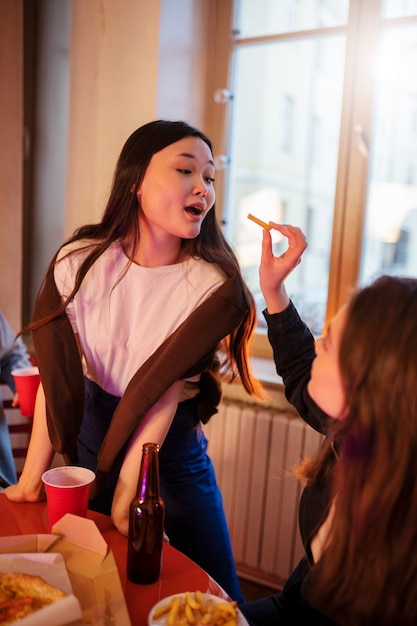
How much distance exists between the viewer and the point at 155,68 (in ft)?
6.88

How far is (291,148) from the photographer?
2248 mm

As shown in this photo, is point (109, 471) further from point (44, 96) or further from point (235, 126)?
point (44, 96)

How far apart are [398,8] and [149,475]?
187 centimetres

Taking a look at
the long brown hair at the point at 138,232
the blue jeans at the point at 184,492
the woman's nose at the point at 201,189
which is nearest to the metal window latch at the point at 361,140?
the long brown hair at the point at 138,232

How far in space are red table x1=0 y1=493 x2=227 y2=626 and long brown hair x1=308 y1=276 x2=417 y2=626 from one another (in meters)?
0.23

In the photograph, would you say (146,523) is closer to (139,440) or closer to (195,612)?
(195,612)

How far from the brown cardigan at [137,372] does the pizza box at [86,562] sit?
223 millimetres

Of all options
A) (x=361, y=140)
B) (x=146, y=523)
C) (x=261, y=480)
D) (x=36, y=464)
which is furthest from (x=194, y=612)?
(x=361, y=140)

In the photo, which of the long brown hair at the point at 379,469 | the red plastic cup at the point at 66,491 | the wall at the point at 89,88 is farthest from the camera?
the wall at the point at 89,88

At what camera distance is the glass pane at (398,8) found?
1.96m

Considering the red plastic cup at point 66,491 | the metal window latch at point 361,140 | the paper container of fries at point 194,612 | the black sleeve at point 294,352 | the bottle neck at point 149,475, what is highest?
the metal window latch at point 361,140

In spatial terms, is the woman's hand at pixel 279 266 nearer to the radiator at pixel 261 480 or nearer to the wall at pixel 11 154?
the radiator at pixel 261 480

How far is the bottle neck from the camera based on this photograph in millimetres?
898

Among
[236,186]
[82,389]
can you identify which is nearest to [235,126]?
[236,186]
